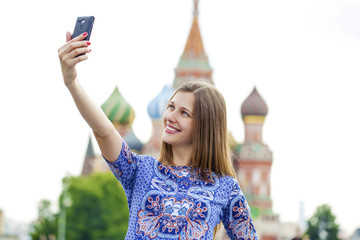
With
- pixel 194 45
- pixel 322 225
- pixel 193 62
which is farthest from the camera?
pixel 322 225

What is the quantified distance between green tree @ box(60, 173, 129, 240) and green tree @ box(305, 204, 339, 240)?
1723cm

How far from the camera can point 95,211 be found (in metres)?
48.4

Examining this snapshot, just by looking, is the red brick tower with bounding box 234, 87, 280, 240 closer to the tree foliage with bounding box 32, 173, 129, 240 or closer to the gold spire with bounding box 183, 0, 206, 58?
the gold spire with bounding box 183, 0, 206, 58

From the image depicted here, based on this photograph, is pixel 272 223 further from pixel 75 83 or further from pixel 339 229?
pixel 75 83

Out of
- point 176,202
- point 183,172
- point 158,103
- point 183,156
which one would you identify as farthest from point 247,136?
point 176,202

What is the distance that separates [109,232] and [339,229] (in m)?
20.1

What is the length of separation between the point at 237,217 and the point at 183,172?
0.91ft

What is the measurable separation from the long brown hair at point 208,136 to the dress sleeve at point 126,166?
0.16 metres

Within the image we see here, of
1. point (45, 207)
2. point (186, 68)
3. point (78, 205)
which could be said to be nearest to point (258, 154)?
point (186, 68)

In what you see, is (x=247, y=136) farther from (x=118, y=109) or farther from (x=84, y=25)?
(x=84, y=25)

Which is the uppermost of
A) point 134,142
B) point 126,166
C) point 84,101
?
point 134,142

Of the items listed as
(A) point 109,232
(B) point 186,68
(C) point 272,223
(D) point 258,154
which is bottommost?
(A) point 109,232

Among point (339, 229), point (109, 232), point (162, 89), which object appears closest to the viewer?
point (109, 232)

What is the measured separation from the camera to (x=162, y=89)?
52906 mm
